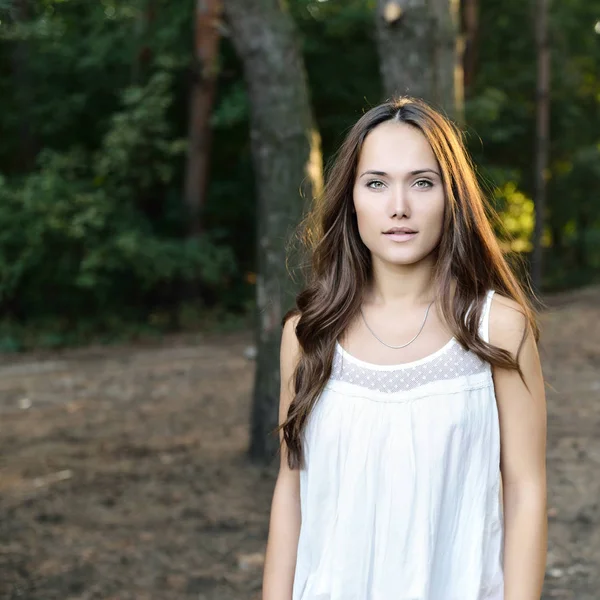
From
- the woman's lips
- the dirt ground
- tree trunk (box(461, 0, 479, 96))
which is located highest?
tree trunk (box(461, 0, 479, 96))

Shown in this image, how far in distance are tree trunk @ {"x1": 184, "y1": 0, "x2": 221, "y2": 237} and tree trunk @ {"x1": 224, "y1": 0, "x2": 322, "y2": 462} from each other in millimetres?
10727

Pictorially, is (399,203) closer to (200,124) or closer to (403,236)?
(403,236)

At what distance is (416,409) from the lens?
1.97 m

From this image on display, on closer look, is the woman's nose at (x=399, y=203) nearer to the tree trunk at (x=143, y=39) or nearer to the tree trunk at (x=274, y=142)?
the tree trunk at (x=274, y=142)

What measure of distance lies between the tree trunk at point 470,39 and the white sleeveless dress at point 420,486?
1860cm

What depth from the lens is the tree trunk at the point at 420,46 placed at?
18.6 ft

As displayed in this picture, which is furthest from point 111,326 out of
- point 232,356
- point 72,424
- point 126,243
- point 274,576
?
point 274,576

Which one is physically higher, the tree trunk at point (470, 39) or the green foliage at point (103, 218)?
the tree trunk at point (470, 39)

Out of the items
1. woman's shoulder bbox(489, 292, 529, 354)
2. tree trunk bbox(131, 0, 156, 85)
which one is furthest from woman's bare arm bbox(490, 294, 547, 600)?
tree trunk bbox(131, 0, 156, 85)

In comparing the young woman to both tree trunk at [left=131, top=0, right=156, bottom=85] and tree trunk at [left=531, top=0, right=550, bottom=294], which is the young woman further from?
tree trunk at [left=531, top=0, right=550, bottom=294]

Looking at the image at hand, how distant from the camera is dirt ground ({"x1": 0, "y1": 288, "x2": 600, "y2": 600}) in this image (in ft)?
16.2

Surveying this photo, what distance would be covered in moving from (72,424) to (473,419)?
7448 mm

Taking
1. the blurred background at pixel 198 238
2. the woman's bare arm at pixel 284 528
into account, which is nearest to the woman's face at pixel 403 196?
the woman's bare arm at pixel 284 528

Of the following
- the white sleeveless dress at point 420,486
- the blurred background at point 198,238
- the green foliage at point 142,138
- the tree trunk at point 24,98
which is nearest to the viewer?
the white sleeveless dress at point 420,486
